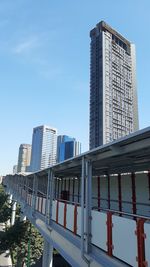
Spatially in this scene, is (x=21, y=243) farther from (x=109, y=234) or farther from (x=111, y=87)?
(x=111, y=87)

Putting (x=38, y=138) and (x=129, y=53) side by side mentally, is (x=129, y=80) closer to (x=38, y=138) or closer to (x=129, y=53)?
(x=129, y=53)

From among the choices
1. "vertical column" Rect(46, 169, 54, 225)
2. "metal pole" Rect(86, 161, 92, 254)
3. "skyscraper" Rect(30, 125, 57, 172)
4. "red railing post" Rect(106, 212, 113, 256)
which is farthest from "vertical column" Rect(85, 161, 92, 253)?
"skyscraper" Rect(30, 125, 57, 172)

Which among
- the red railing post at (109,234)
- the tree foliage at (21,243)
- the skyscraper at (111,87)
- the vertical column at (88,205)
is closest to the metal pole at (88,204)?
the vertical column at (88,205)

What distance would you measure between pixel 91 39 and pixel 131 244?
99177 millimetres

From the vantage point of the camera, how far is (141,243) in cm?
514

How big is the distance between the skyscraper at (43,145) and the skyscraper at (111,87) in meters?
88.8

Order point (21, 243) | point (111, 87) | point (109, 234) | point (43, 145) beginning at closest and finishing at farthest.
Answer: point (109, 234)
point (21, 243)
point (111, 87)
point (43, 145)

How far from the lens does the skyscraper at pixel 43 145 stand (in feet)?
564

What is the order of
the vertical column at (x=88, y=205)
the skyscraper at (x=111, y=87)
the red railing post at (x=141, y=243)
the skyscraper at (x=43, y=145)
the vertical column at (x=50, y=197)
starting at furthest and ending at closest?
the skyscraper at (x=43, y=145)
the skyscraper at (x=111, y=87)
the vertical column at (x=50, y=197)
the vertical column at (x=88, y=205)
the red railing post at (x=141, y=243)

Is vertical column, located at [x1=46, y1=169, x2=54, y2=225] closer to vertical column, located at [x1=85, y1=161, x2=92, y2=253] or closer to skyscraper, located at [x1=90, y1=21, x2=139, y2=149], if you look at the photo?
vertical column, located at [x1=85, y1=161, x2=92, y2=253]

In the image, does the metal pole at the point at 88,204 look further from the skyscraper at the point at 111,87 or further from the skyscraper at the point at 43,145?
the skyscraper at the point at 43,145

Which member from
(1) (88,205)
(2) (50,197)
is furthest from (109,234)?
(2) (50,197)

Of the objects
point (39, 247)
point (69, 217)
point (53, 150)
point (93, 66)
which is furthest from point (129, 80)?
point (53, 150)

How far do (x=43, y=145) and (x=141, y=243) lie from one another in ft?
580
